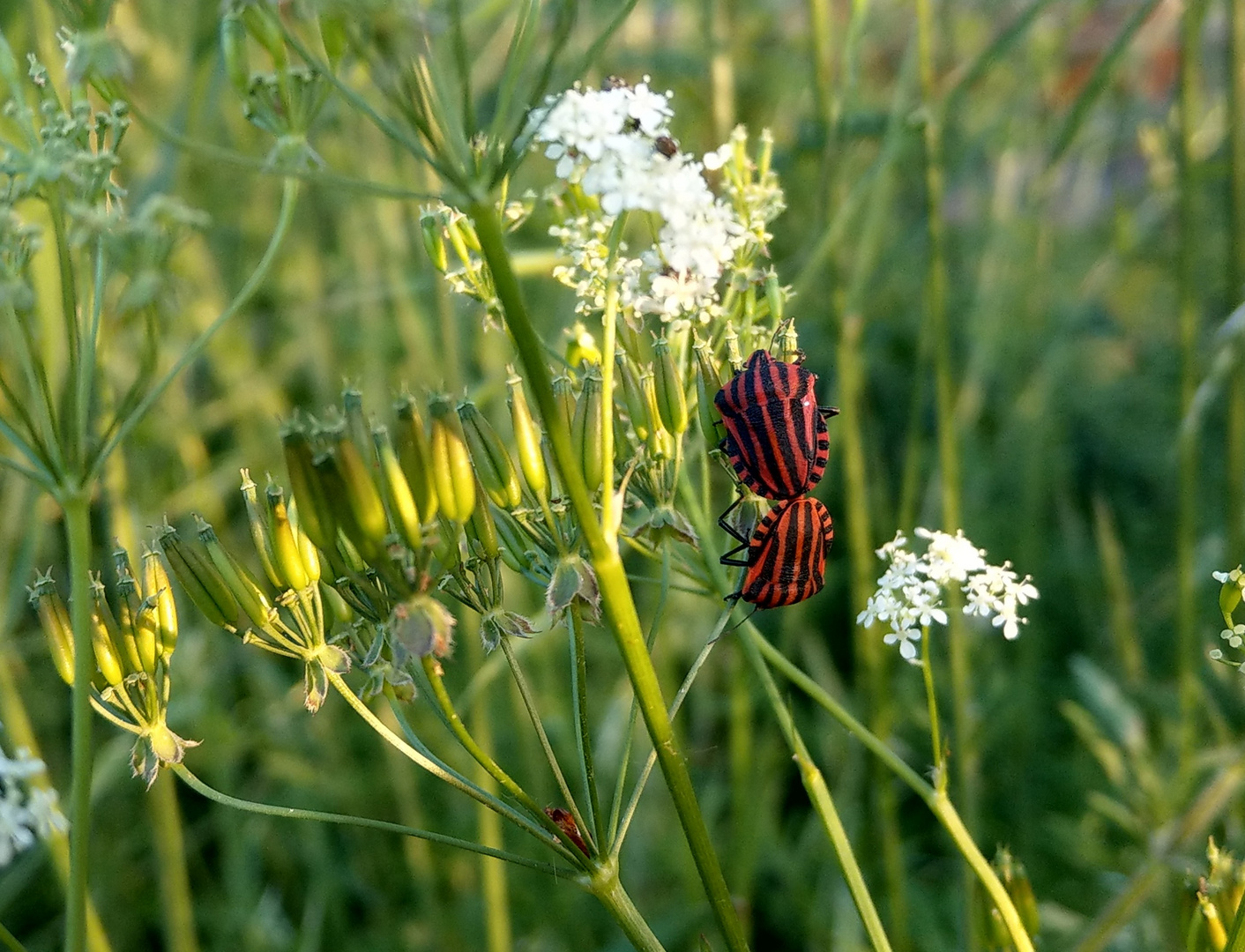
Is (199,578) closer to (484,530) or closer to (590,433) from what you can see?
(484,530)

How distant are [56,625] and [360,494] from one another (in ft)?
1.66

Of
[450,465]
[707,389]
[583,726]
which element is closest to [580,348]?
[707,389]

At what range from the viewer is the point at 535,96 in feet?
3.50

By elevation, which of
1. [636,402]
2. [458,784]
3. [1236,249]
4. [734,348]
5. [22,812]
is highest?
[1236,249]

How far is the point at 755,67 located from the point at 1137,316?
200 centimetres

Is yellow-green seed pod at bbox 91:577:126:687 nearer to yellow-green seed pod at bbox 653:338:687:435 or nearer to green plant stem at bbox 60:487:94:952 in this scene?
green plant stem at bbox 60:487:94:952

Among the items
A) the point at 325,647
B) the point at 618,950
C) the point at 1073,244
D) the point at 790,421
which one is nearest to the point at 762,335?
the point at 790,421

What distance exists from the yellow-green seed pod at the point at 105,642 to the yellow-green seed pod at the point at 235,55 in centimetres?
63

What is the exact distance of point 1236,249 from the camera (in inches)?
81.8

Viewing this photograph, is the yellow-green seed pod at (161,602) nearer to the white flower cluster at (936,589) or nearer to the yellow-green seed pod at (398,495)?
the yellow-green seed pod at (398,495)

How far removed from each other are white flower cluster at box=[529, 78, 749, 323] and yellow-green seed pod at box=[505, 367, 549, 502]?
0.16 metres

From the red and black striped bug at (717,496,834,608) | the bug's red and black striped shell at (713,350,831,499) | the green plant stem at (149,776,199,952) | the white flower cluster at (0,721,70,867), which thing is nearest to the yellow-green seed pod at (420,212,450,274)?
the bug's red and black striped shell at (713,350,831,499)

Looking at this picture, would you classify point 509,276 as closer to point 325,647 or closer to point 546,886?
point 325,647

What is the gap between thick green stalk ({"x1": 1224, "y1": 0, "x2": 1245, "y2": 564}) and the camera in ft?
6.69
